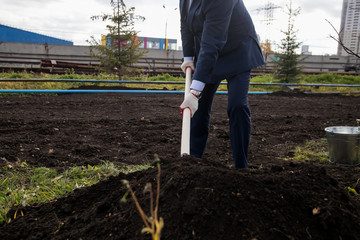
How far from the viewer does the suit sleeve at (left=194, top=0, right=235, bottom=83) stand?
218 centimetres

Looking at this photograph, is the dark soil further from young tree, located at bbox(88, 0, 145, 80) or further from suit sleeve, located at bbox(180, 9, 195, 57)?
young tree, located at bbox(88, 0, 145, 80)

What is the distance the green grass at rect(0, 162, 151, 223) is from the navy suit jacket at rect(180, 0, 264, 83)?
1.07m

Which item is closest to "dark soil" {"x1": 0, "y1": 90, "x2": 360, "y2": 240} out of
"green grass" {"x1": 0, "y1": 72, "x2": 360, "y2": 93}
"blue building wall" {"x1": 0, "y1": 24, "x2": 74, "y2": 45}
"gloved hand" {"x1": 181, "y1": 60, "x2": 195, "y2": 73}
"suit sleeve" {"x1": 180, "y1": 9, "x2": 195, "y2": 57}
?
"gloved hand" {"x1": 181, "y1": 60, "x2": 195, "y2": 73}

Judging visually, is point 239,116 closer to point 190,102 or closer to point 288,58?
point 190,102

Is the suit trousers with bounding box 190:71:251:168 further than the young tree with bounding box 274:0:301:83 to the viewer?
No

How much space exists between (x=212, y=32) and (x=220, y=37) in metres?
0.07

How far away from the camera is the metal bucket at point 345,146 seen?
300 centimetres

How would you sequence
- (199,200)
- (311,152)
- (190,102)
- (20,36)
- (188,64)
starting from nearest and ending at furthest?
(199,200), (190,102), (188,64), (311,152), (20,36)

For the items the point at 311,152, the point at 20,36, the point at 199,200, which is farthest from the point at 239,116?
the point at 20,36

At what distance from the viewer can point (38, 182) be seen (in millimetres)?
2406

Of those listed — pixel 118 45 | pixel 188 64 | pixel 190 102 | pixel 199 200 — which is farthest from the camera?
pixel 118 45

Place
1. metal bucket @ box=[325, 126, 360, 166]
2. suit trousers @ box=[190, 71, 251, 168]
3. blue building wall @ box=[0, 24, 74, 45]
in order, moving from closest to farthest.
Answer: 1. suit trousers @ box=[190, 71, 251, 168]
2. metal bucket @ box=[325, 126, 360, 166]
3. blue building wall @ box=[0, 24, 74, 45]

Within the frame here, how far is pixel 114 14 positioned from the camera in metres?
11.2

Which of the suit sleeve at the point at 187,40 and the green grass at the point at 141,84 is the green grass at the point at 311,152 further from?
the green grass at the point at 141,84
